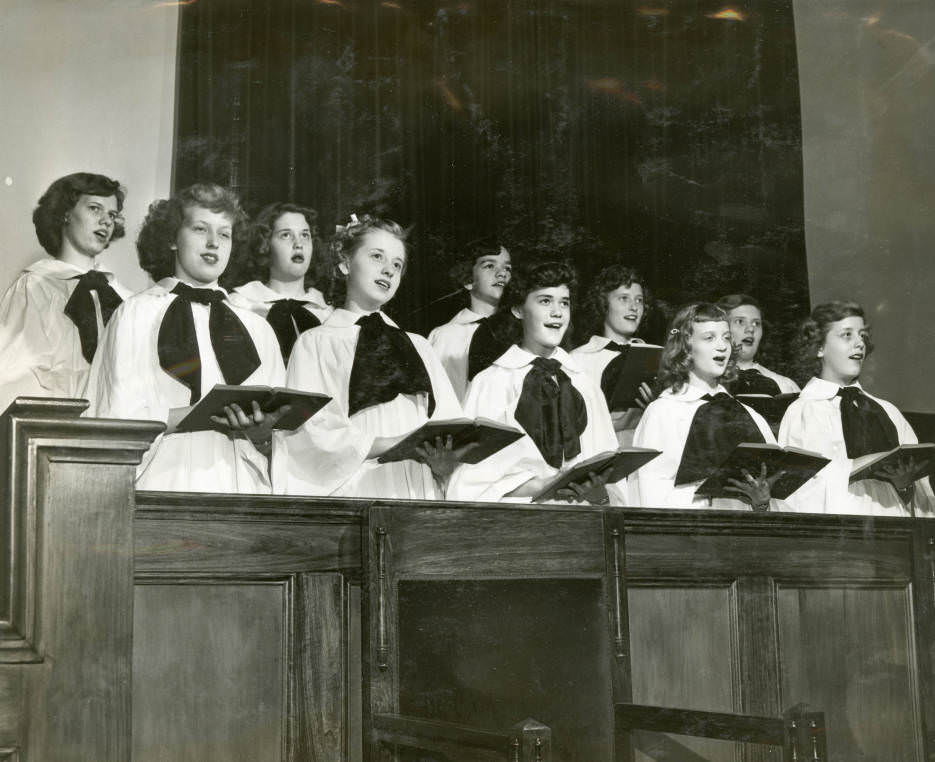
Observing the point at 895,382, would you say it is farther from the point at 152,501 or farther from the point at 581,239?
the point at 152,501

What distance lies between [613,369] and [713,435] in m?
0.46

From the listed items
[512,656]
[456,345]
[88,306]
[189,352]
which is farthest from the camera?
[456,345]

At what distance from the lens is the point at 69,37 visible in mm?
3461

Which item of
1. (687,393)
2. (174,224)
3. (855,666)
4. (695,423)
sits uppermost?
(174,224)

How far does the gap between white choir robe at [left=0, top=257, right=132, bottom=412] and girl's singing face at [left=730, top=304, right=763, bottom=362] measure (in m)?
2.36

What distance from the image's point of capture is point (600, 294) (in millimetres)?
4316

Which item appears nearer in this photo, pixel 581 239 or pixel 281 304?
pixel 281 304

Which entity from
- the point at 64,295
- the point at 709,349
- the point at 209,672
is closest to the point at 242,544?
the point at 209,672

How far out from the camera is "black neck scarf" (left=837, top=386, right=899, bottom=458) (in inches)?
184

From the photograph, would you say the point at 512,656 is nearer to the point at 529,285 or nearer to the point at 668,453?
the point at 668,453

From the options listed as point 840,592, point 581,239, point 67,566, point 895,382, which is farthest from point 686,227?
point 67,566

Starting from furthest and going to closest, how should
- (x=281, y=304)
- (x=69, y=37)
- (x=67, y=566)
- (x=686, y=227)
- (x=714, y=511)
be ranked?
(x=686, y=227) < (x=714, y=511) < (x=281, y=304) < (x=69, y=37) < (x=67, y=566)

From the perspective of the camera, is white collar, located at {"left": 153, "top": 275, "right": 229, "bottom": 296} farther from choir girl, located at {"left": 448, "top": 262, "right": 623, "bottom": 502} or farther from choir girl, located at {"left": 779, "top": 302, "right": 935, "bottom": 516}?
choir girl, located at {"left": 779, "top": 302, "right": 935, "bottom": 516}

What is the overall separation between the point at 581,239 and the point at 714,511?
107 cm
